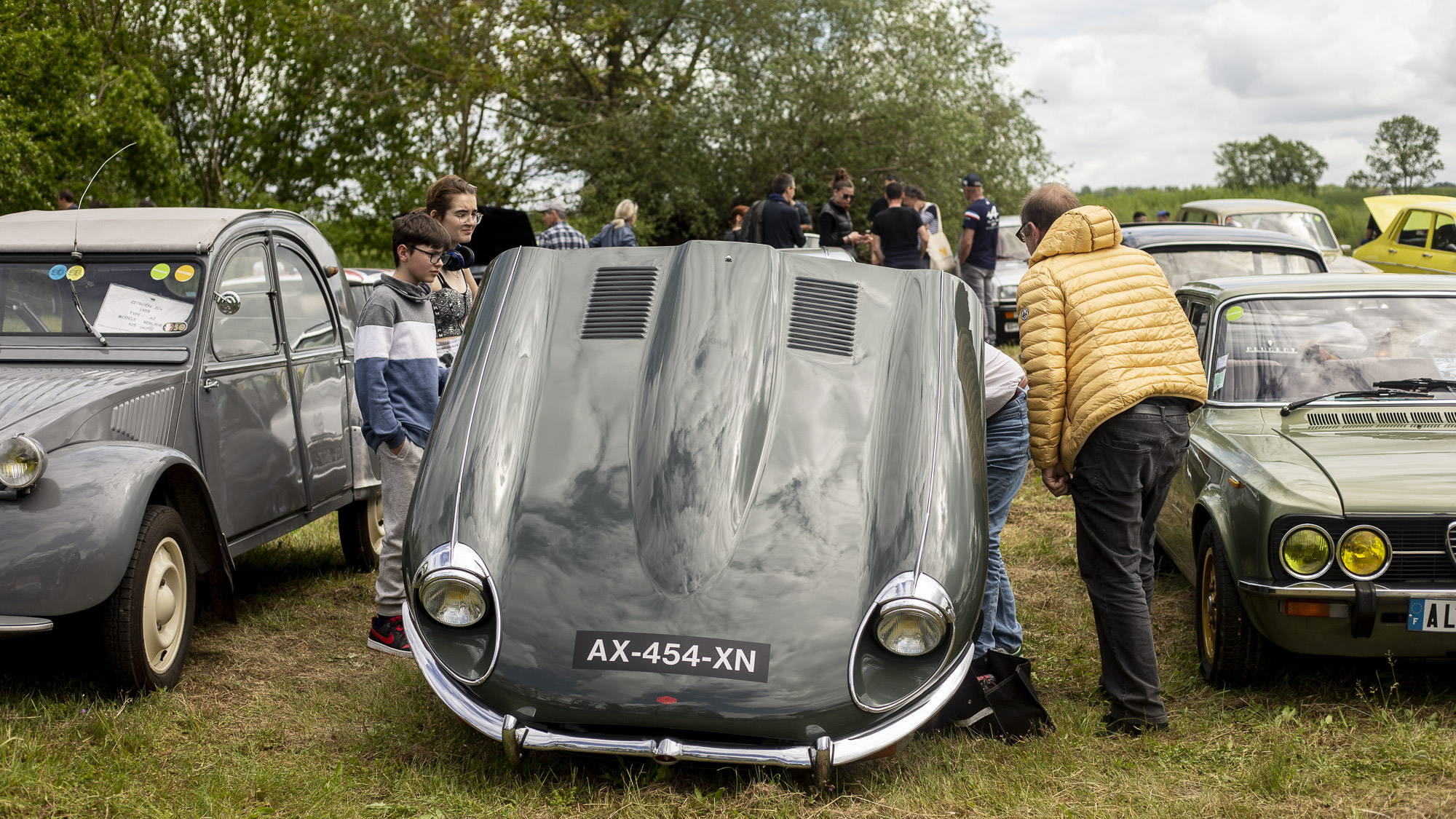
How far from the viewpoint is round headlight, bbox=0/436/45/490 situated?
4.10 meters

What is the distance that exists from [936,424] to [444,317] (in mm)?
2730

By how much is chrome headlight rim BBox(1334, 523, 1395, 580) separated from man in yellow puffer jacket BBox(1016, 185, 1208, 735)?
60 centimetres

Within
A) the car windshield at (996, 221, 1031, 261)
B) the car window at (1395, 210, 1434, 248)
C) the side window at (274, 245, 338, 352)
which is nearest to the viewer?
the side window at (274, 245, 338, 352)

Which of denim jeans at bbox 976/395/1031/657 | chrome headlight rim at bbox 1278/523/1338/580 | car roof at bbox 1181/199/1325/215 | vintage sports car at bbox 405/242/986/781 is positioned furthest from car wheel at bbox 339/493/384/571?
car roof at bbox 1181/199/1325/215

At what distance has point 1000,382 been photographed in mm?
4648

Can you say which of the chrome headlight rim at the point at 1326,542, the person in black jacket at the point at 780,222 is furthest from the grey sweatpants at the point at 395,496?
the person in black jacket at the point at 780,222

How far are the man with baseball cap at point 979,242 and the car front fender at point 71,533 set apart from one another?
964cm

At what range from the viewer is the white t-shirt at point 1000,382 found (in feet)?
15.2

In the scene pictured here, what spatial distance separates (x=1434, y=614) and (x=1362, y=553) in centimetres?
30

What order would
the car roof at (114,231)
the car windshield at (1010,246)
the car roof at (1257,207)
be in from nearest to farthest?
the car roof at (114,231)
the car roof at (1257,207)
the car windshield at (1010,246)

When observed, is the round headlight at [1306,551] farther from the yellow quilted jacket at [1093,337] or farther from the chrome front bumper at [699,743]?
the chrome front bumper at [699,743]

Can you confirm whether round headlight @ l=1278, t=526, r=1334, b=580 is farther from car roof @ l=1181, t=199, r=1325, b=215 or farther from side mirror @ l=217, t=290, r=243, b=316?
car roof @ l=1181, t=199, r=1325, b=215

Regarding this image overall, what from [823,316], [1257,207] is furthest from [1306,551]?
[1257,207]

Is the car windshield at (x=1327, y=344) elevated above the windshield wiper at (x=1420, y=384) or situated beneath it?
elevated above
